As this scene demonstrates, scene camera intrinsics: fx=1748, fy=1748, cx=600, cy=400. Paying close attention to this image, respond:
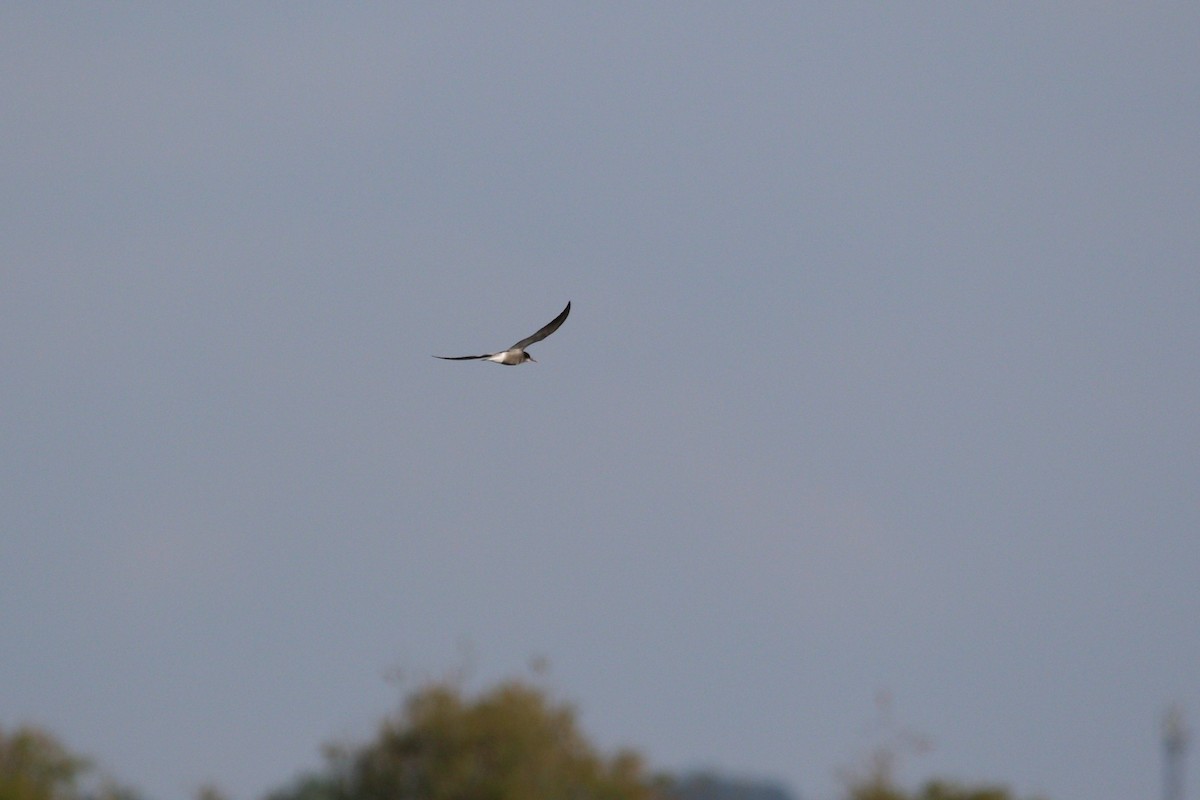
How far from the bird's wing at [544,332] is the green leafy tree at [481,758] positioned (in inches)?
458

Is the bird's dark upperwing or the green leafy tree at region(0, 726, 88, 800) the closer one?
the bird's dark upperwing

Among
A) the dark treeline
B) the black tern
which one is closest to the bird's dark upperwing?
the black tern

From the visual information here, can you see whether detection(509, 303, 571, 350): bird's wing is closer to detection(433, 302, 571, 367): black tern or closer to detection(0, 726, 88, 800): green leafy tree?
detection(433, 302, 571, 367): black tern

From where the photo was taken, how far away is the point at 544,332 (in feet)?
91.9

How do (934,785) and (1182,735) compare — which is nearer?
(934,785)

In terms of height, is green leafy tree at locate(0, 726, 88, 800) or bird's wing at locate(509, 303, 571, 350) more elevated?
bird's wing at locate(509, 303, 571, 350)

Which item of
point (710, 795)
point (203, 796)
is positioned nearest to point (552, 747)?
point (203, 796)

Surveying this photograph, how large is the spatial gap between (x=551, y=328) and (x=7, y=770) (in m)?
25.1

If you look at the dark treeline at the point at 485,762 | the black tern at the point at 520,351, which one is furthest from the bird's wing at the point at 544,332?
the dark treeline at the point at 485,762

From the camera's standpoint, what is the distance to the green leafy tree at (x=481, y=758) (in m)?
37.0

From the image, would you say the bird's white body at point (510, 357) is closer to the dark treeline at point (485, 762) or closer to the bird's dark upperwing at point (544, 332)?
the bird's dark upperwing at point (544, 332)

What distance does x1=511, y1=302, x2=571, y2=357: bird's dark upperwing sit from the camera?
89.1 ft

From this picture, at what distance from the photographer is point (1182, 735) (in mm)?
72000

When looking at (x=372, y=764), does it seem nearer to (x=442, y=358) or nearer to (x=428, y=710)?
(x=428, y=710)
